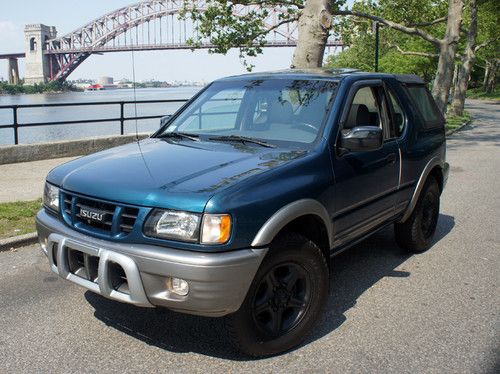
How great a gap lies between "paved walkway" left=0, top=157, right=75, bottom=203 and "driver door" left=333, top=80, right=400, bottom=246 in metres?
4.89

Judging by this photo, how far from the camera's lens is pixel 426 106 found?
5.47 m

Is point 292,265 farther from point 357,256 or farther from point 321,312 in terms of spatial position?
point 357,256

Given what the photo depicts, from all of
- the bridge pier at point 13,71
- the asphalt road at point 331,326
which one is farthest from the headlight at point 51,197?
the bridge pier at point 13,71

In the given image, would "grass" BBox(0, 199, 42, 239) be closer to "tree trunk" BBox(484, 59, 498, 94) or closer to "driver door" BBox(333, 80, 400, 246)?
"driver door" BBox(333, 80, 400, 246)

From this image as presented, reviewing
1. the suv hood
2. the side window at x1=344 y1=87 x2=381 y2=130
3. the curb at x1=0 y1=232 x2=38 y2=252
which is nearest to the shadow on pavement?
the suv hood

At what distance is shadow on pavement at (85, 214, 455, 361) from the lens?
351 cm

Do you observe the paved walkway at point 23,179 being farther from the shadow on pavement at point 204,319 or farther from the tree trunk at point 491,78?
the tree trunk at point 491,78

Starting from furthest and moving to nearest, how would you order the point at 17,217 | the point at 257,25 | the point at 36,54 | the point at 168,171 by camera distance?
the point at 36,54 < the point at 257,25 < the point at 17,217 < the point at 168,171

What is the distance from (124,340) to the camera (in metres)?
3.56

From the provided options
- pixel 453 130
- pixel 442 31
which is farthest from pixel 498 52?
pixel 453 130

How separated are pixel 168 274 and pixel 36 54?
4607 cm

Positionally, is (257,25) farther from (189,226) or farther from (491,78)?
(491,78)

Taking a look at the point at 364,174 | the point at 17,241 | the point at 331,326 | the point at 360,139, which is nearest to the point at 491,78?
the point at 364,174

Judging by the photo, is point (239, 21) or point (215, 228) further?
point (239, 21)
